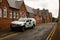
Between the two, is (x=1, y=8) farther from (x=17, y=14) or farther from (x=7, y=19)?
(x=17, y=14)

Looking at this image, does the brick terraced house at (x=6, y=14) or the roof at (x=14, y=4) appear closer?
the brick terraced house at (x=6, y=14)

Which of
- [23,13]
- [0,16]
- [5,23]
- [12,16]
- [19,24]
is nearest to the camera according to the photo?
[19,24]

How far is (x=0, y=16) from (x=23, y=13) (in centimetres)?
1856

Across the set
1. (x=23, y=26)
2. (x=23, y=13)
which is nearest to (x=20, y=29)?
(x=23, y=26)

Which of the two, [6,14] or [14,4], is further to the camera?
[14,4]

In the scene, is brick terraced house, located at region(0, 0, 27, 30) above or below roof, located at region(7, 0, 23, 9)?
below

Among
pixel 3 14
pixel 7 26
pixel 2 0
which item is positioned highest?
pixel 2 0

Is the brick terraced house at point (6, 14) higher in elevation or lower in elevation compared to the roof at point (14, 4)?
lower

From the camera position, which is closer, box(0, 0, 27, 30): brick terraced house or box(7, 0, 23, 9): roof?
box(0, 0, 27, 30): brick terraced house

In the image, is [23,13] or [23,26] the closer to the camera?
[23,26]

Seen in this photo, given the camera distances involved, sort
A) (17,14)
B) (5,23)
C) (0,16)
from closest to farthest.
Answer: (0,16) < (5,23) < (17,14)

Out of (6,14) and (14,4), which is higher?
(14,4)

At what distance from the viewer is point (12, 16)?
40969 millimetres

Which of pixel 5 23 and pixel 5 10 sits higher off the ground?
pixel 5 10
